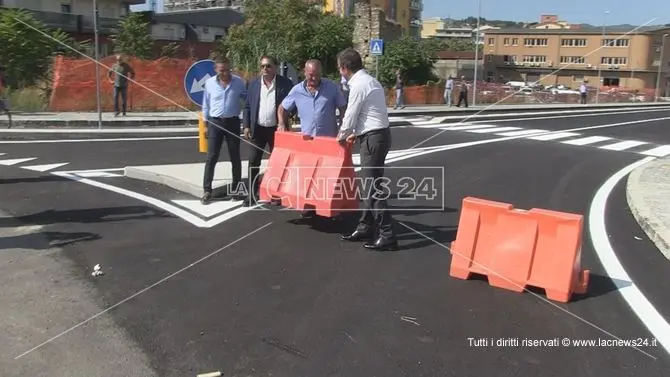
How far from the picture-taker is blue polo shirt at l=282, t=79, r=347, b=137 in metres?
7.28

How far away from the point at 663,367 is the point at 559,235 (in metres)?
1.41

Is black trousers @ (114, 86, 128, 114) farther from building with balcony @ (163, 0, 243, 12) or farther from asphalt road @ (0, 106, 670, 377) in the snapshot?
building with balcony @ (163, 0, 243, 12)

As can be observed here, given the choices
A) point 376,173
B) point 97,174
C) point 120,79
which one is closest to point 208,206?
point 376,173

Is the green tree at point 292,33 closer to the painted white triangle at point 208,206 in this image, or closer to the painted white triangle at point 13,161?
the painted white triangle at point 13,161

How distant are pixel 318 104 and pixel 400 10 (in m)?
115

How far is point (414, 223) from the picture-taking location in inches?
297

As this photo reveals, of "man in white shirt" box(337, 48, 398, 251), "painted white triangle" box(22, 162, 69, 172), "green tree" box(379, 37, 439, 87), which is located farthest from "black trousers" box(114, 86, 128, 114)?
"green tree" box(379, 37, 439, 87)

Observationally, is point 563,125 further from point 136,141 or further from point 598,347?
point 598,347

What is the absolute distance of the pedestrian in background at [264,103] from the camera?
26.0ft

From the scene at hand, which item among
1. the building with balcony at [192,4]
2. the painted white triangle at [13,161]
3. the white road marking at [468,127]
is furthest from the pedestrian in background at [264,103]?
the building with balcony at [192,4]

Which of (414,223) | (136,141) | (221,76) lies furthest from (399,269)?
(136,141)

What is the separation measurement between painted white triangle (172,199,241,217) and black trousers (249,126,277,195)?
328mm

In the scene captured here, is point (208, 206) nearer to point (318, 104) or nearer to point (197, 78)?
point (318, 104)

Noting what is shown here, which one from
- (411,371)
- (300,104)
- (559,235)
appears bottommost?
(411,371)
